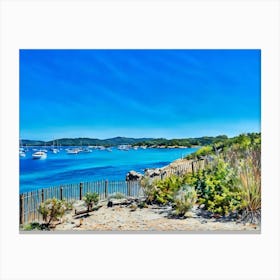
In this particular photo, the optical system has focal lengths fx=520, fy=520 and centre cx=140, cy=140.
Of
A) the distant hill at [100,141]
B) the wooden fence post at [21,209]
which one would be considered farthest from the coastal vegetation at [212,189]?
the distant hill at [100,141]

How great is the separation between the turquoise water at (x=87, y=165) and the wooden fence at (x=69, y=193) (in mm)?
56

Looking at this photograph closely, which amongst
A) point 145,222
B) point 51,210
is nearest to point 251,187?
point 145,222

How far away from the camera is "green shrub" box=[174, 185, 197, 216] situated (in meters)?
5.70

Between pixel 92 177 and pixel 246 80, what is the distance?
1.97m

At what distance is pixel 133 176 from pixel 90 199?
535 mm

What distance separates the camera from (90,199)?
18.6ft

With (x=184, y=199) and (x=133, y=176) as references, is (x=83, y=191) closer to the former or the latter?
(x=133, y=176)

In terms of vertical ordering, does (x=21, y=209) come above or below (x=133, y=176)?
below

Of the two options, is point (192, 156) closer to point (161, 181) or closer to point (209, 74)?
point (161, 181)

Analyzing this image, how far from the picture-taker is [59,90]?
5.62 m

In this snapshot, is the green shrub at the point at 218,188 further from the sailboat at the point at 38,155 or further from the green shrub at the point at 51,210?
the sailboat at the point at 38,155

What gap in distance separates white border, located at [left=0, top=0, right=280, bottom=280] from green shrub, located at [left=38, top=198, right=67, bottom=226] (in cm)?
20
